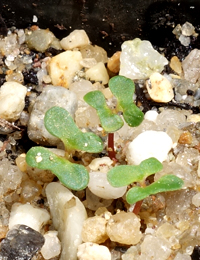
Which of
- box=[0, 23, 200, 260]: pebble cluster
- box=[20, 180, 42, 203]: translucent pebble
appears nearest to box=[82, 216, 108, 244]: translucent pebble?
box=[0, 23, 200, 260]: pebble cluster

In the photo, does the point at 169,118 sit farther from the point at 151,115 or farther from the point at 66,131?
the point at 66,131

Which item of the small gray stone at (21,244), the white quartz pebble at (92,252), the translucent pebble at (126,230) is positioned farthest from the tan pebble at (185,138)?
the small gray stone at (21,244)

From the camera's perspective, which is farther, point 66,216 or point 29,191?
point 29,191

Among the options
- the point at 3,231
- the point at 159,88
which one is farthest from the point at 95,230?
the point at 159,88

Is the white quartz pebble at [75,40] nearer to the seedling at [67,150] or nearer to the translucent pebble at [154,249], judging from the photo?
the seedling at [67,150]

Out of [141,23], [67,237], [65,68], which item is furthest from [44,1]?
[67,237]

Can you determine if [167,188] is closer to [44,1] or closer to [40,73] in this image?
[40,73]

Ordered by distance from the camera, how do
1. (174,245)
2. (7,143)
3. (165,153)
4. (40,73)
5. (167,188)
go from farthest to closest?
(40,73)
(7,143)
(165,153)
(174,245)
(167,188)
